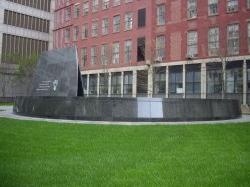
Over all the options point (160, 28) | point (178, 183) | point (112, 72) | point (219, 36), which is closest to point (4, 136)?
point (178, 183)

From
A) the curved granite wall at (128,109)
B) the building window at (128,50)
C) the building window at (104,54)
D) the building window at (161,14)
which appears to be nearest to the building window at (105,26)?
the building window at (104,54)

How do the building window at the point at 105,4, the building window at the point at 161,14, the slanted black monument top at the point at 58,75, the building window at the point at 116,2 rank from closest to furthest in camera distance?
the slanted black monument top at the point at 58,75 < the building window at the point at 161,14 < the building window at the point at 116,2 < the building window at the point at 105,4

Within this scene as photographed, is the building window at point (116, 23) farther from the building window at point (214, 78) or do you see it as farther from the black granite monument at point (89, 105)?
the black granite monument at point (89, 105)

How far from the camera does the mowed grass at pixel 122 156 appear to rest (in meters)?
6.03

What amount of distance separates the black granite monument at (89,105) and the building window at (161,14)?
23933mm

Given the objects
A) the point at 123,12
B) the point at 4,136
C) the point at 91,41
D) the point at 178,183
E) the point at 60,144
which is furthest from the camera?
the point at 91,41

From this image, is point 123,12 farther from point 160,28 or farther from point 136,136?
point 136,136

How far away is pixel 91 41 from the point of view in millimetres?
51688

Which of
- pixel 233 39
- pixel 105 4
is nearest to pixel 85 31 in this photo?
pixel 105 4

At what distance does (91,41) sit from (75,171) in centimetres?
4613

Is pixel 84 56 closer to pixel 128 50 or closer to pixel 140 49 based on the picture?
pixel 128 50

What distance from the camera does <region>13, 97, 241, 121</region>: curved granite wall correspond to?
52.3 ft

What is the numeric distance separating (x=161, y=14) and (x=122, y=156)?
3622 cm

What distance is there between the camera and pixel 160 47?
41906 mm
